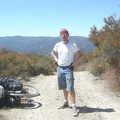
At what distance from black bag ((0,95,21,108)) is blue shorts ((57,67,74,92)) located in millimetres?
1428

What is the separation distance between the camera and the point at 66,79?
8047mm

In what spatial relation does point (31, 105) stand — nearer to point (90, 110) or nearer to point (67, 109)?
point (67, 109)

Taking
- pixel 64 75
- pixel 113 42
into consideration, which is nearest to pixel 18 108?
pixel 64 75

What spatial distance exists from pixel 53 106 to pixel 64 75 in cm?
132

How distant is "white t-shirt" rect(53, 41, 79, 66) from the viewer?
798 centimetres

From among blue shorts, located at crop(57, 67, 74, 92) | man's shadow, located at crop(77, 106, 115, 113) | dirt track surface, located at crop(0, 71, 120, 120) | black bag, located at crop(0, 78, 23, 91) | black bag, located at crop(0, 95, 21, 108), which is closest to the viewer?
dirt track surface, located at crop(0, 71, 120, 120)

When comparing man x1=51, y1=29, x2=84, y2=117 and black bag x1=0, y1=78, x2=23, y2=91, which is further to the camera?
black bag x1=0, y1=78, x2=23, y2=91

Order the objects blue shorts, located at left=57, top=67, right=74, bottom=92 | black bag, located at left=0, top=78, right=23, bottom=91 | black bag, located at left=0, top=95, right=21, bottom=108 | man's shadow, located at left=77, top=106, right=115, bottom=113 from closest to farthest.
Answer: blue shorts, located at left=57, top=67, right=74, bottom=92 < man's shadow, located at left=77, top=106, right=115, bottom=113 < black bag, located at left=0, top=95, right=21, bottom=108 < black bag, located at left=0, top=78, right=23, bottom=91

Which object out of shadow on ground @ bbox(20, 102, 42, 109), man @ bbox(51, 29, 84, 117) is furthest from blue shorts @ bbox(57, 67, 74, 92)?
shadow on ground @ bbox(20, 102, 42, 109)

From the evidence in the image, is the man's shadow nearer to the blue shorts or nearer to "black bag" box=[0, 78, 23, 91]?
the blue shorts

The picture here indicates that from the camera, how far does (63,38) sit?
26.4 ft

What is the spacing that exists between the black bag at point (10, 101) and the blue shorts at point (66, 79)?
1428 millimetres

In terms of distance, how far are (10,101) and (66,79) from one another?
186cm

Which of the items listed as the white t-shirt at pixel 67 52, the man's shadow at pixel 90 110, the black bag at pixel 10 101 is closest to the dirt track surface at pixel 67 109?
the man's shadow at pixel 90 110
